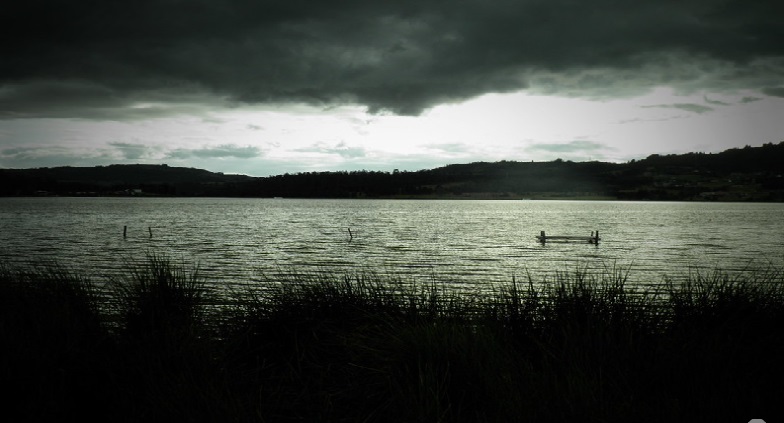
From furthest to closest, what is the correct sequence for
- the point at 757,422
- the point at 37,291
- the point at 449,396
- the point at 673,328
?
the point at 37,291
the point at 673,328
the point at 449,396
the point at 757,422

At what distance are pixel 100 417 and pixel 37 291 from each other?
14.6ft

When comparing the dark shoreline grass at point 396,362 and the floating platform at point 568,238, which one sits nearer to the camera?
the dark shoreline grass at point 396,362

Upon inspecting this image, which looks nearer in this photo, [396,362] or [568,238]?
[396,362]

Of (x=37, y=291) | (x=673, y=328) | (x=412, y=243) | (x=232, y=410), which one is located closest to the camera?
(x=232, y=410)

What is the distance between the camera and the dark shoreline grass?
5250 millimetres

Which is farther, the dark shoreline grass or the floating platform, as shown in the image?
the floating platform

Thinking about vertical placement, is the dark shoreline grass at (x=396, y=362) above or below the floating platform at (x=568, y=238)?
above

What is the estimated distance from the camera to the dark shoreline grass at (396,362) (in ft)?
17.2

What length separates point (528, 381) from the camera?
5.80m

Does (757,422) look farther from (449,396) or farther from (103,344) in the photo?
(103,344)

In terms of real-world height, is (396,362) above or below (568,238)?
above

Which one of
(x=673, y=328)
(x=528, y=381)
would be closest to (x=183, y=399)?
(x=528, y=381)

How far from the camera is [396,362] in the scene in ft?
20.1

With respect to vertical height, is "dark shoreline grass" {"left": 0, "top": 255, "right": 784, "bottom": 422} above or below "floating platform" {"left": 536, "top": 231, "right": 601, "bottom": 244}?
above
